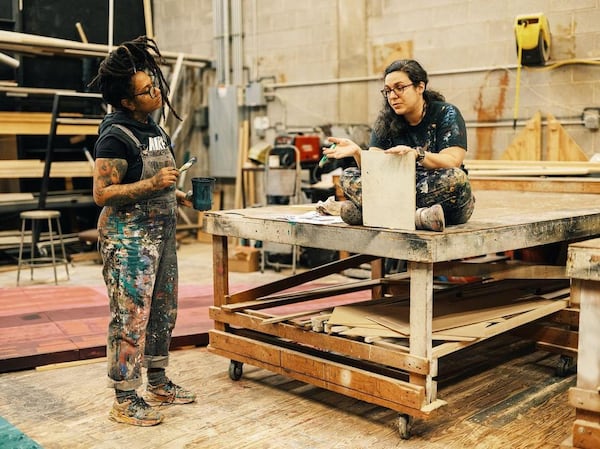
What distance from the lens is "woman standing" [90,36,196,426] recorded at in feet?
9.21

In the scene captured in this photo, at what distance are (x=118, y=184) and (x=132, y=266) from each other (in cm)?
34

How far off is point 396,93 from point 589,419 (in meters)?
1.56

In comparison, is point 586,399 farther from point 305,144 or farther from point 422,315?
point 305,144

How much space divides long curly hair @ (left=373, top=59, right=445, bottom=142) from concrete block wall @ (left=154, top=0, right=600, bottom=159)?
3.44 meters

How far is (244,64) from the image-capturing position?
8.72 metres

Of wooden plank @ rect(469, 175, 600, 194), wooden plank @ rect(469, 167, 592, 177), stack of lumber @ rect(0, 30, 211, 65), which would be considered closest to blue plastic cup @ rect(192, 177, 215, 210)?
wooden plank @ rect(469, 175, 600, 194)

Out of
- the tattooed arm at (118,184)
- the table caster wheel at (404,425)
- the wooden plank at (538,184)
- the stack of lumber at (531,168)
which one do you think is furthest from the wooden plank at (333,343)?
the stack of lumber at (531,168)

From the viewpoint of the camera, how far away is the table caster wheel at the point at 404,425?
2771 millimetres

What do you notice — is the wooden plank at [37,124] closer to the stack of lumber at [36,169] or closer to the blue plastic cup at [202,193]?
the stack of lumber at [36,169]

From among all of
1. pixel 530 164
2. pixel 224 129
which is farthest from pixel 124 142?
pixel 224 129

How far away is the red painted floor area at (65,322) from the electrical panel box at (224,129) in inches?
129

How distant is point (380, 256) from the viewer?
2822mm

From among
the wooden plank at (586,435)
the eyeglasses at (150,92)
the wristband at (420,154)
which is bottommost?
the wooden plank at (586,435)

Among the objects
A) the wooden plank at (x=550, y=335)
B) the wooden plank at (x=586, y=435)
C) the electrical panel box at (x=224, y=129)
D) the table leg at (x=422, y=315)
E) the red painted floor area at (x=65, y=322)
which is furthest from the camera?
the electrical panel box at (x=224, y=129)
